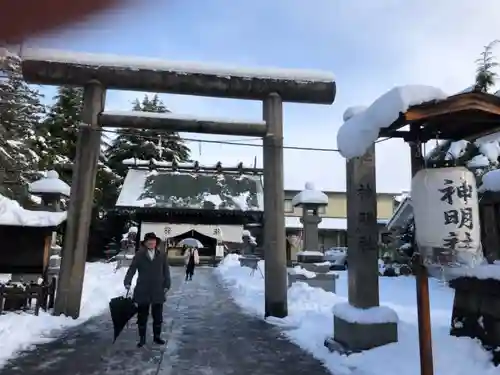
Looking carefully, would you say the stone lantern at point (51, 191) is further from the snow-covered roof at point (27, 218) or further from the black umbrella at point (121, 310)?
the black umbrella at point (121, 310)

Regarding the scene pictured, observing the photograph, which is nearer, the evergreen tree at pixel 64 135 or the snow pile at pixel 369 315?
the snow pile at pixel 369 315

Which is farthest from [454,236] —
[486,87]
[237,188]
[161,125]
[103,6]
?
[237,188]

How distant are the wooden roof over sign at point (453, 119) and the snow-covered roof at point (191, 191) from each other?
24374 mm

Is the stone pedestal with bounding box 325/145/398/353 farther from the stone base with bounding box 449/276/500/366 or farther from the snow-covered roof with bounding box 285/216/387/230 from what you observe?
the snow-covered roof with bounding box 285/216/387/230

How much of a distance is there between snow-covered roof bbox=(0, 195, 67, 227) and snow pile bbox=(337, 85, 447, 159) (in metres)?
7.01

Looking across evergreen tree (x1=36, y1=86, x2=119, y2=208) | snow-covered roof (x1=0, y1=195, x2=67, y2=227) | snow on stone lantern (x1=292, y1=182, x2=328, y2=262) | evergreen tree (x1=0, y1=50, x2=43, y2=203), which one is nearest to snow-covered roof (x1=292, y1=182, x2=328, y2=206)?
snow on stone lantern (x1=292, y1=182, x2=328, y2=262)

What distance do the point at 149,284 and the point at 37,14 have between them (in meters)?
6.92

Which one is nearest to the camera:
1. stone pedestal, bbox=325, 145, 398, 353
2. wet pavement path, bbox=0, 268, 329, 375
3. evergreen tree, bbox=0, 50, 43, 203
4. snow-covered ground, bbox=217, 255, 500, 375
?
snow-covered ground, bbox=217, 255, 500, 375

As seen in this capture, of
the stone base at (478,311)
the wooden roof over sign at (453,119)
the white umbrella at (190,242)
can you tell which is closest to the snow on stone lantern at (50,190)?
the wooden roof over sign at (453,119)

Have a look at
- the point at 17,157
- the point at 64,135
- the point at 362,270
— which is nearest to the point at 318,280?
the point at 362,270

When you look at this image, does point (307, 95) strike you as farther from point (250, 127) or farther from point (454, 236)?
point (454, 236)

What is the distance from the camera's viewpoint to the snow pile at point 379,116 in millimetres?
5066

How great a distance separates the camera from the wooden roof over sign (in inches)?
197

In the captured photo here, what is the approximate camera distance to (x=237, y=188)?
3241 centimetres
